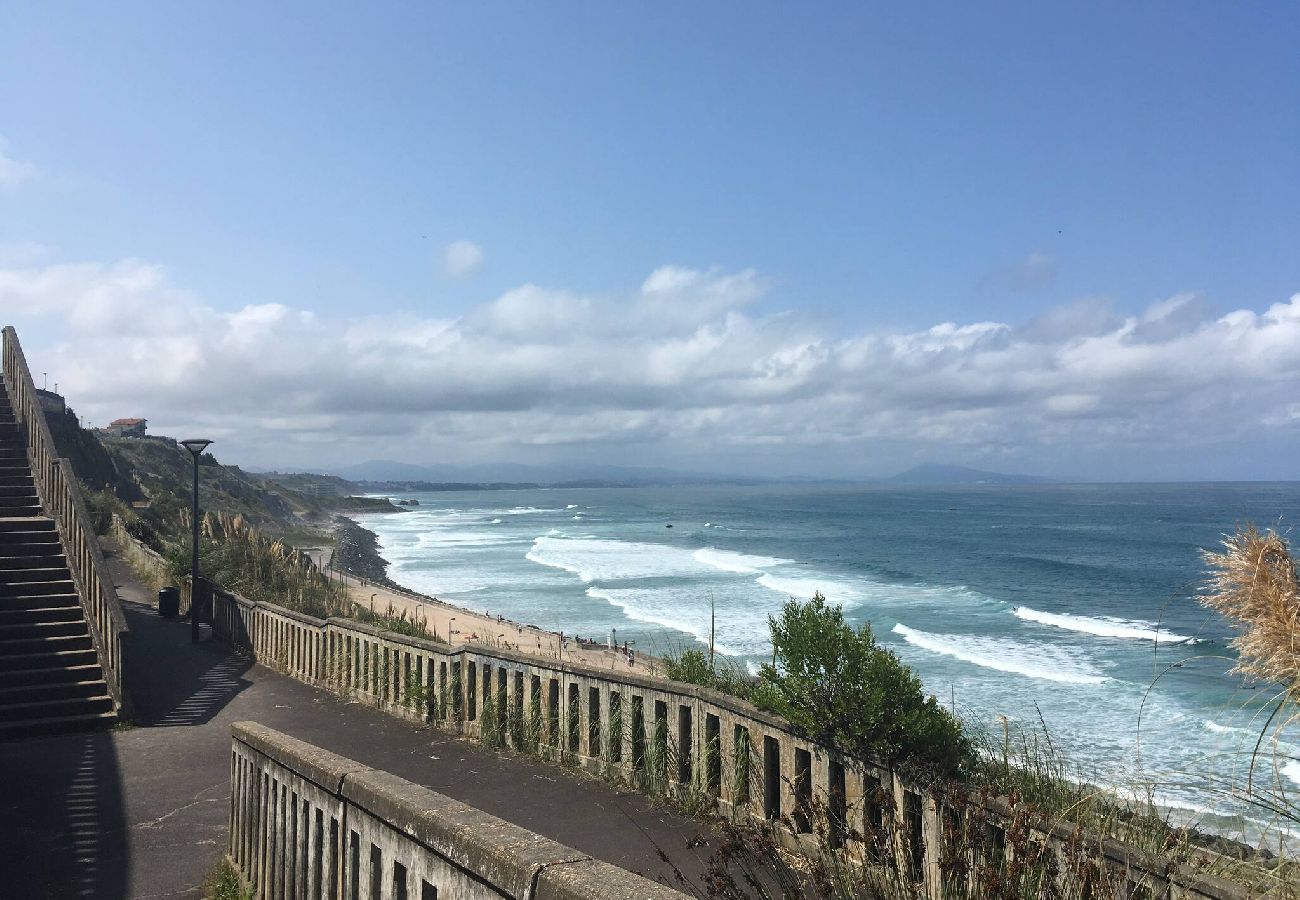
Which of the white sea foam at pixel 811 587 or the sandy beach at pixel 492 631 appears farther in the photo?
the white sea foam at pixel 811 587

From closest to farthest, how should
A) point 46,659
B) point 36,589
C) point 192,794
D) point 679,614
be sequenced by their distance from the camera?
1. point 192,794
2. point 46,659
3. point 36,589
4. point 679,614

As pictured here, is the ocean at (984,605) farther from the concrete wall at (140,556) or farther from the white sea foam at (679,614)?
the concrete wall at (140,556)

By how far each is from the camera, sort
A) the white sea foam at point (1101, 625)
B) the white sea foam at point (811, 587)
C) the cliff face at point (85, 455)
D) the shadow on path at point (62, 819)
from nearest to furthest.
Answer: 1. the shadow on path at point (62, 819)
2. the white sea foam at point (1101, 625)
3. the cliff face at point (85, 455)
4. the white sea foam at point (811, 587)

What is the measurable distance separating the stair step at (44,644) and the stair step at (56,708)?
1.03m

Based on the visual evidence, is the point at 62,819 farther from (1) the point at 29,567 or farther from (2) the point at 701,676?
(1) the point at 29,567

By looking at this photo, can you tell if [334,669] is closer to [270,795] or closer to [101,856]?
[101,856]

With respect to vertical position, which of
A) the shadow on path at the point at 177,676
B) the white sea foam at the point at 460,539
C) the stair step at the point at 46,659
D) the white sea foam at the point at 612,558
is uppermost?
the stair step at the point at 46,659

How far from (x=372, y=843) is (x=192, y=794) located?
16.9ft

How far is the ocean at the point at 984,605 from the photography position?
58.5ft

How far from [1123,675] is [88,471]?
43191mm

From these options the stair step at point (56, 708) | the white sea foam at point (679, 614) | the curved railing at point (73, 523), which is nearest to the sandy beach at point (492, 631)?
the white sea foam at point (679, 614)

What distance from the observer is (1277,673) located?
9.85ft

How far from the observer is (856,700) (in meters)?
5.33

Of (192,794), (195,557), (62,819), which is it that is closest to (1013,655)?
(195,557)
